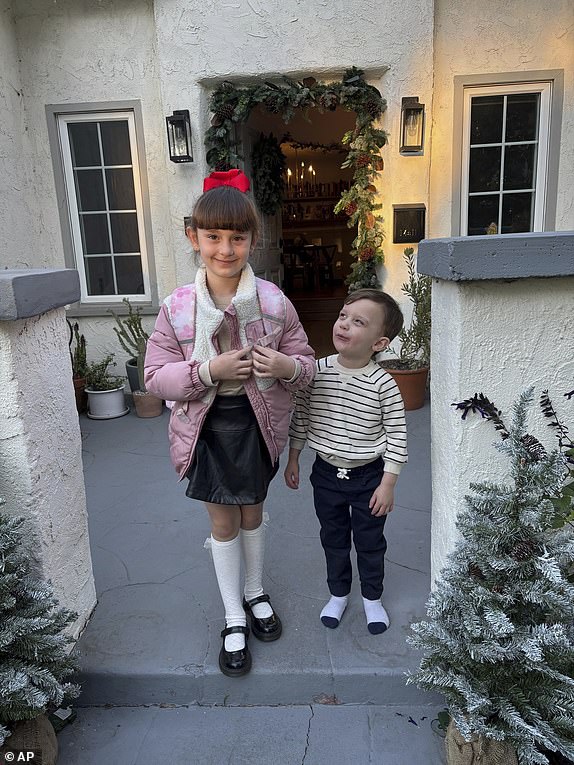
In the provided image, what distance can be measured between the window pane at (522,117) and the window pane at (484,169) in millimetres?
170

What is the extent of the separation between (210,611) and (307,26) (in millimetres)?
4164

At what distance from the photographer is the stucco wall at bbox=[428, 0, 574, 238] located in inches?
175

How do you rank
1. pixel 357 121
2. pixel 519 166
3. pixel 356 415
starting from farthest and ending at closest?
pixel 519 166, pixel 357 121, pixel 356 415

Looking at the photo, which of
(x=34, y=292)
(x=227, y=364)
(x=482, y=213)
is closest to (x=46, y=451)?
(x=34, y=292)

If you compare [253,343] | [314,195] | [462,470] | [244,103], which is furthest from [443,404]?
[314,195]

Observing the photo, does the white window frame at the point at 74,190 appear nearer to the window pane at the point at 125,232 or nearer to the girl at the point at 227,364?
the window pane at the point at 125,232

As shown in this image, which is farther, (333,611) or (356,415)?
(333,611)

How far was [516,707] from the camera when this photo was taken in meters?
1.48

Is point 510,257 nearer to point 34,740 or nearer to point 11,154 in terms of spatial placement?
point 34,740

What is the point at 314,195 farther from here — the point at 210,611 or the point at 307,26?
the point at 210,611

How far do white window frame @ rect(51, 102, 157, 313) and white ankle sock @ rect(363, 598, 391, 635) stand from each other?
146 inches

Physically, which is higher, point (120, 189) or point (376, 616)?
point (120, 189)

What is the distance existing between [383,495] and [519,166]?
3.98 metres

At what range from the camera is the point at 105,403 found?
191 inches
